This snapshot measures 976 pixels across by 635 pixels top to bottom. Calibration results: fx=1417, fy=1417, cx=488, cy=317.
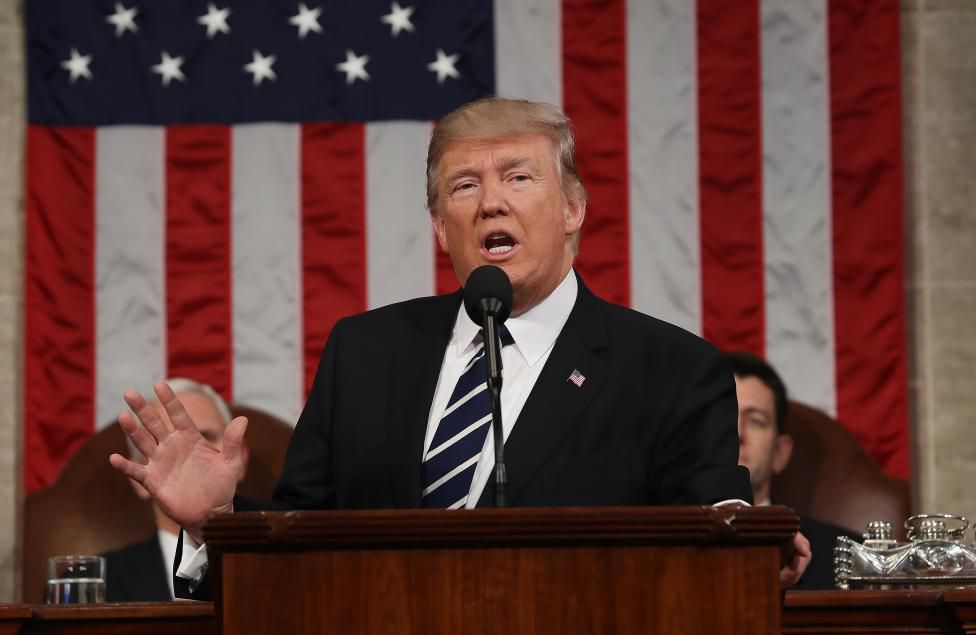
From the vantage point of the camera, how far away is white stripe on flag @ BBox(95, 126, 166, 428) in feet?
18.3

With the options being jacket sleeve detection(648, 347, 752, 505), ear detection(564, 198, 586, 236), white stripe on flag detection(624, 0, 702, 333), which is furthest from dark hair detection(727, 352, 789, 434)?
jacket sleeve detection(648, 347, 752, 505)

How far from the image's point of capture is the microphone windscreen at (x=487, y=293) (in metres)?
2.25

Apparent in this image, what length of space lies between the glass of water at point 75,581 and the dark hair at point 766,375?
2.57 metres

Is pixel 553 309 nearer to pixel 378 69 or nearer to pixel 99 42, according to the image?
pixel 378 69

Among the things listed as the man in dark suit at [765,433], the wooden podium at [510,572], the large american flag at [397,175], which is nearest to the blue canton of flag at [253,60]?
the large american flag at [397,175]

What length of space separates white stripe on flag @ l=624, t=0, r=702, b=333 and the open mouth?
280cm

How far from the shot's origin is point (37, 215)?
5.60 meters

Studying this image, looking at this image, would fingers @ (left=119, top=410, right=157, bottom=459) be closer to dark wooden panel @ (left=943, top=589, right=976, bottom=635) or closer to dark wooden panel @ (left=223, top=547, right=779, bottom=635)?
dark wooden panel @ (left=223, top=547, right=779, bottom=635)

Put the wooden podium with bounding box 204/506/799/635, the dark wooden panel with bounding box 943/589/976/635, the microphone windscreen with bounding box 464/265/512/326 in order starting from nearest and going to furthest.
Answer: the wooden podium with bounding box 204/506/799/635
the microphone windscreen with bounding box 464/265/512/326
the dark wooden panel with bounding box 943/589/976/635

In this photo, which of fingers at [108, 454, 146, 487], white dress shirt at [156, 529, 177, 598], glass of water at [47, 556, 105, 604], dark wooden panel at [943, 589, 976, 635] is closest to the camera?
fingers at [108, 454, 146, 487]

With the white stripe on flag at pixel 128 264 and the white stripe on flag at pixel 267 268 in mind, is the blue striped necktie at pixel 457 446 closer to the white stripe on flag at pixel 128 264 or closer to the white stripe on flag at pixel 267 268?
the white stripe on flag at pixel 267 268

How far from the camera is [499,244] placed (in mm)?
2873

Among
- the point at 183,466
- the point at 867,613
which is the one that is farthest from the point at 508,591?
the point at 867,613

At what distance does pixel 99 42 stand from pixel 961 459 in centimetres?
383
